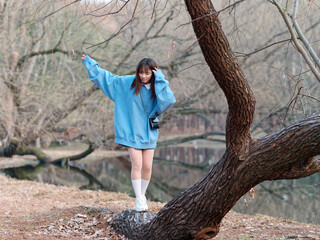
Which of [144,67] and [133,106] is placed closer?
[144,67]

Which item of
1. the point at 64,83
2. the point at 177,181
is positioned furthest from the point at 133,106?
the point at 64,83

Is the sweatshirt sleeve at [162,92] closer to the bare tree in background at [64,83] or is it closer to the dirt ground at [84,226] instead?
the dirt ground at [84,226]

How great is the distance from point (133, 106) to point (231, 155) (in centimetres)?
124

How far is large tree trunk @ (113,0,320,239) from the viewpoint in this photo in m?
2.79

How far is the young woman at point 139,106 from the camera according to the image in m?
3.87

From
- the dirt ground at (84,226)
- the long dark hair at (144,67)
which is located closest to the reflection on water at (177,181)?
the dirt ground at (84,226)

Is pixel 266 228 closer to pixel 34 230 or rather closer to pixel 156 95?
pixel 156 95

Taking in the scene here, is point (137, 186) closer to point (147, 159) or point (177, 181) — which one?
point (147, 159)

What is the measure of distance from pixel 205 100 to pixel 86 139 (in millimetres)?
4384

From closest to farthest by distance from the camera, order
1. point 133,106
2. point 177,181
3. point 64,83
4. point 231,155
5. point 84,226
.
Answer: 1. point 231,155
2. point 133,106
3. point 84,226
4. point 177,181
5. point 64,83

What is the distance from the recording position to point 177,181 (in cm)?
1151

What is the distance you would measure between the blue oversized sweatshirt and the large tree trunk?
30.2 inches

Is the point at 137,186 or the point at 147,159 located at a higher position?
the point at 147,159

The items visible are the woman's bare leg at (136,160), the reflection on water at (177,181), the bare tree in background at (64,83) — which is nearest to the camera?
the woman's bare leg at (136,160)
